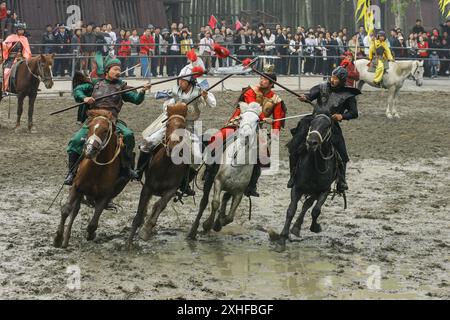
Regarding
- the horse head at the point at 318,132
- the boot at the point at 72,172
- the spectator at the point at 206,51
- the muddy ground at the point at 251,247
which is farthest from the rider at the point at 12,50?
the horse head at the point at 318,132

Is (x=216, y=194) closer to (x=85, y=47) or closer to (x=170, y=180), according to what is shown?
(x=170, y=180)

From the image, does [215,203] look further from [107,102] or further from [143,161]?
[107,102]

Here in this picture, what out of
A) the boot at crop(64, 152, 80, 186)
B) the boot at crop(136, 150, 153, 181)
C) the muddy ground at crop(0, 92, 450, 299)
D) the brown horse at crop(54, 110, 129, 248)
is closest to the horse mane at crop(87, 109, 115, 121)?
the brown horse at crop(54, 110, 129, 248)

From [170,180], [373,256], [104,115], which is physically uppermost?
[104,115]

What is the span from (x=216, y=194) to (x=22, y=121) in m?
12.2

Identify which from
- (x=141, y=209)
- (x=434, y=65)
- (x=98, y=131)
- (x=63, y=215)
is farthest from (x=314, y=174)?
(x=434, y=65)

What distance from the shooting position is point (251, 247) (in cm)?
1255

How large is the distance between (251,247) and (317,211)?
0.99 meters

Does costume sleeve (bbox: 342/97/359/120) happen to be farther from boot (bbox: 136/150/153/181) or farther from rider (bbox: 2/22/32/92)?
rider (bbox: 2/22/32/92)

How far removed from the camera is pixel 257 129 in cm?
1273

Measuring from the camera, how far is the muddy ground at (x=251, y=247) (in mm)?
10469

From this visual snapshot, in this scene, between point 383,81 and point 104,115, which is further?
point 383,81

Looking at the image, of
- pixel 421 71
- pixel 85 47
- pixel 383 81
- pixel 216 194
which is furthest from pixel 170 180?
pixel 421 71
